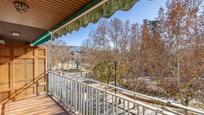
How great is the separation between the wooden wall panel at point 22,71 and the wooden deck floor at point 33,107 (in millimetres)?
365

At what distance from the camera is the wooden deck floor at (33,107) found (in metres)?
3.78

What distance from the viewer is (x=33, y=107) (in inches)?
164

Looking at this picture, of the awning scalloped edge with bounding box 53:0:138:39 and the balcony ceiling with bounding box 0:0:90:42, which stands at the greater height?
the balcony ceiling with bounding box 0:0:90:42

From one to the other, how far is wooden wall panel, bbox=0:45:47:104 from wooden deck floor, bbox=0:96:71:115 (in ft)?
1.20

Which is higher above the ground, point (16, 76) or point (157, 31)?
point (157, 31)

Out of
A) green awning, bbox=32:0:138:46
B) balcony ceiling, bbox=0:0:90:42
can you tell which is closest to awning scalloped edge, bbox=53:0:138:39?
green awning, bbox=32:0:138:46

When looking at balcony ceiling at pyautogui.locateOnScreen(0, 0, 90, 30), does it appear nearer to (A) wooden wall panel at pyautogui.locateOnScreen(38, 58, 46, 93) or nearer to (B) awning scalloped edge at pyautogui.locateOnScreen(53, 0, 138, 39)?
(B) awning scalloped edge at pyautogui.locateOnScreen(53, 0, 138, 39)

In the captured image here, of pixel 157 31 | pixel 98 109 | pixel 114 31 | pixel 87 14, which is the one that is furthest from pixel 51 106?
pixel 114 31

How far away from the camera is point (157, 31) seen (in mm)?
7211

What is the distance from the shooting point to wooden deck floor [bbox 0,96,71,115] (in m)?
3.78

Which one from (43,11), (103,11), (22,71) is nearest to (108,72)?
(22,71)

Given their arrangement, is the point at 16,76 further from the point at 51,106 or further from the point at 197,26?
the point at 197,26

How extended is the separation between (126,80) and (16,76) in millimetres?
6226

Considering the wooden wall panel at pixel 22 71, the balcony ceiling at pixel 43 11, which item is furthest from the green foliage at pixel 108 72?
the balcony ceiling at pixel 43 11
